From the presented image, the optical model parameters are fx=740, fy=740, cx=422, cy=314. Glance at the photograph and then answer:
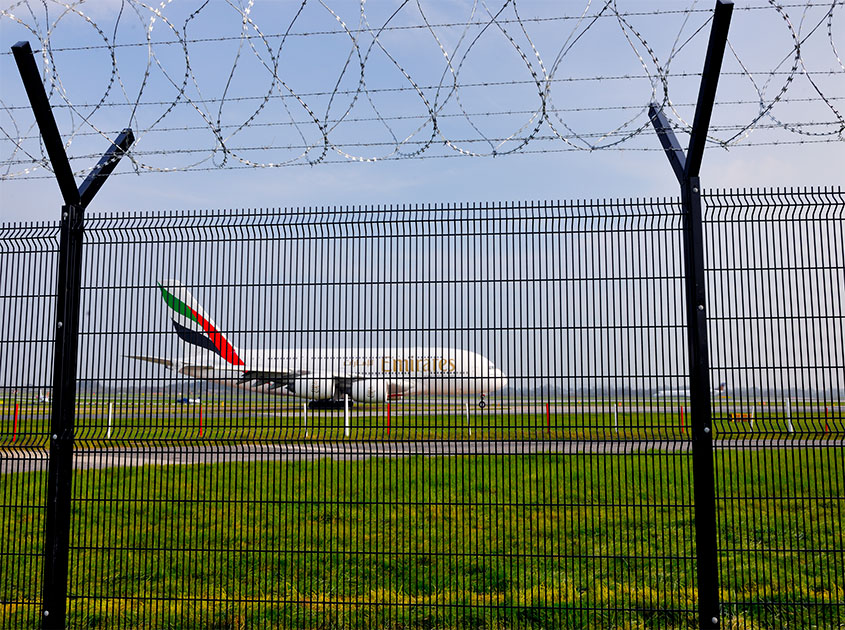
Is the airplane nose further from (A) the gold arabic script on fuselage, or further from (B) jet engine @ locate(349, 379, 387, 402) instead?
(B) jet engine @ locate(349, 379, 387, 402)

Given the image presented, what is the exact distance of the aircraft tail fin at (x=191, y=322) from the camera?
212 inches

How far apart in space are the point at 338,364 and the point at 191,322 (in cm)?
116

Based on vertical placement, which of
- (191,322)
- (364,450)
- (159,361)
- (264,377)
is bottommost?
(364,450)

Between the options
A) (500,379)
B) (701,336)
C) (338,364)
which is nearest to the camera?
(701,336)

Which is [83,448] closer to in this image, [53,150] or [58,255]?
[58,255]

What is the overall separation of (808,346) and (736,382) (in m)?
0.56

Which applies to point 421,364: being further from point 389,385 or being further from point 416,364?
point 389,385

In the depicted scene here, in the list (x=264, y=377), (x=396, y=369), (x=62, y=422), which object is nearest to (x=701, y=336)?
(x=396, y=369)

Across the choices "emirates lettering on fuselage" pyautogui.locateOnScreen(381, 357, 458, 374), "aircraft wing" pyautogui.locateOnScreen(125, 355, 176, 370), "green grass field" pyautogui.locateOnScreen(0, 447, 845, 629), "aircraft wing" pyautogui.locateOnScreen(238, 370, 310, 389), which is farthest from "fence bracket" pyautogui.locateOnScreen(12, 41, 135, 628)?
"emirates lettering on fuselage" pyautogui.locateOnScreen(381, 357, 458, 374)

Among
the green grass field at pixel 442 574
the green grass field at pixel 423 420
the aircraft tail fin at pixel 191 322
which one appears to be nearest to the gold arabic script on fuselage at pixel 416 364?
the green grass field at pixel 423 420

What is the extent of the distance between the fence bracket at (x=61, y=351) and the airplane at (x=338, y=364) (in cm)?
58

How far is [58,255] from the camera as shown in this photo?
553 cm

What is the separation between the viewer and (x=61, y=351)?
17.7 ft

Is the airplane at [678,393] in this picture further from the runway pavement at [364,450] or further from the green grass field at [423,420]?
the runway pavement at [364,450]
